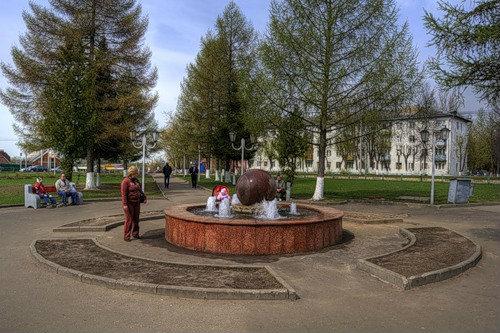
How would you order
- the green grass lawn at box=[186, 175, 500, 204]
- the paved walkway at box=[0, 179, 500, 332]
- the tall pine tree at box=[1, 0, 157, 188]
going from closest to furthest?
1. the paved walkway at box=[0, 179, 500, 332]
2. the green grass lawn at box=[186, 175, 500, 204]
3. the tall pine tree at box=[1, 0, 157, 188]

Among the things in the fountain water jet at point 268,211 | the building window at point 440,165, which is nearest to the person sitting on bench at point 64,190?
the fountain water jet at point 268,211

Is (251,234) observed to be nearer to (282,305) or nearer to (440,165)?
(282,305)

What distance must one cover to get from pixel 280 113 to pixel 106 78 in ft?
44.7

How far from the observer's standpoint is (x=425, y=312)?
18.5 ft

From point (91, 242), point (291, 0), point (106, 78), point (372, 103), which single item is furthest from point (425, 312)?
point (106, 78)

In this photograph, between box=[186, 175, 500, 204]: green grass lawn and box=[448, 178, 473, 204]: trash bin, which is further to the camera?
box=[186, 175, 500, 204]: green grass lawn

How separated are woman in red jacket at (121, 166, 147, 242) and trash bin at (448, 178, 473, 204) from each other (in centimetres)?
1570

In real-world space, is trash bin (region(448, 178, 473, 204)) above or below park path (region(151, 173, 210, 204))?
above

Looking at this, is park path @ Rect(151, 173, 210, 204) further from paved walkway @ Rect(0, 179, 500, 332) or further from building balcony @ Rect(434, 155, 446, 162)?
building balcony @ Rect(434, 155, 446, 162)

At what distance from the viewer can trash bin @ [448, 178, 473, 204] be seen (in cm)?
2059

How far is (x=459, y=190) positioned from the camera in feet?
68.1

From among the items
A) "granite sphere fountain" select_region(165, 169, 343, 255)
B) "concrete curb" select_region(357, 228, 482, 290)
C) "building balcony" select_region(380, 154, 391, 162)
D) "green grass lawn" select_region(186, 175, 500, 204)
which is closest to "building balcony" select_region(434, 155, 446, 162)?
"building balcony" select_region(380, 154, 391, 162)

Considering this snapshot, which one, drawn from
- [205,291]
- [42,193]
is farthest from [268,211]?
[42,193]

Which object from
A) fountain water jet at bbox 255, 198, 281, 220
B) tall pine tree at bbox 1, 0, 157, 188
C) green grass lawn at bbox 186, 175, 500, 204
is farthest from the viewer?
tall pine tree at bbox 1, 0, 157, 188
